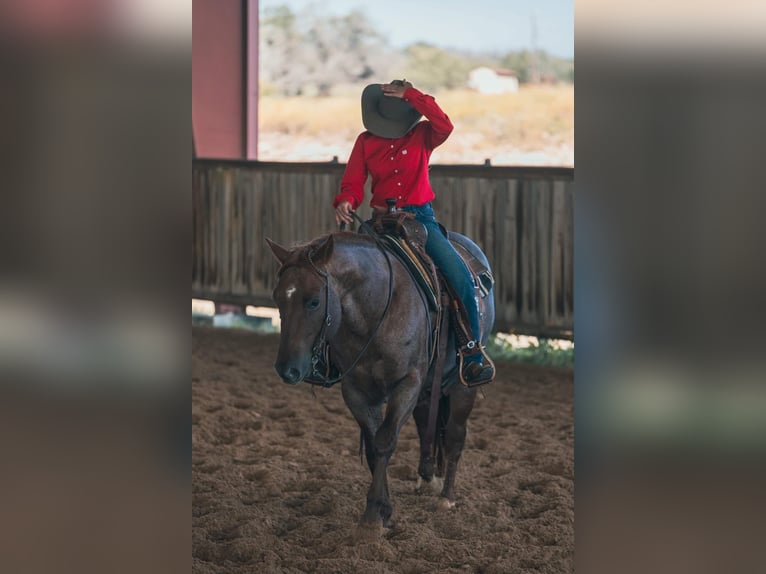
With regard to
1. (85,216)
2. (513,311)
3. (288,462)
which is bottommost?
(288,462)

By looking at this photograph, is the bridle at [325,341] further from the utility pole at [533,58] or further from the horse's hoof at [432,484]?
the utility pole at [533,58]

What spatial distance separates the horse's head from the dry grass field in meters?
15.9

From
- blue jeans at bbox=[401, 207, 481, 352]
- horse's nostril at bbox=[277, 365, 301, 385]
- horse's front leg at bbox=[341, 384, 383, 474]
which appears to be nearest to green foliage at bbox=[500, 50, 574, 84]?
blue jeans at bbox=[401, 207, 481, 352]

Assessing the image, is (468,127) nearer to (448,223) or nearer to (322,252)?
(448,223)

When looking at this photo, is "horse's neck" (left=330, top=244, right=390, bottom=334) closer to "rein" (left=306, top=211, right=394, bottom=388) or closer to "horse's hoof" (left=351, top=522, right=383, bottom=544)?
"rein" (left=306, top=211, right=394, bottom=388)

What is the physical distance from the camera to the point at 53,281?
1.40 metres

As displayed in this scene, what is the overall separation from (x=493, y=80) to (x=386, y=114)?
1814cm

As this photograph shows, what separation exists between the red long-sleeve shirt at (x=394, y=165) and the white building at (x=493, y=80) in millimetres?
17781

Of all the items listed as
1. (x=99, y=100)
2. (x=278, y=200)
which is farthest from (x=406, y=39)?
(x=99, y=100)

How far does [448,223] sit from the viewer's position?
27.1ft

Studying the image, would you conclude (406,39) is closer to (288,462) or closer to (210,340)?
(210,340)

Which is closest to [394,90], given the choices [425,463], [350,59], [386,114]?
[386,114]

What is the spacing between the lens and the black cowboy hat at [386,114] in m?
4.39

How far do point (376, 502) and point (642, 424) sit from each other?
299cm
